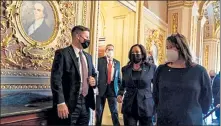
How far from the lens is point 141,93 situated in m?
2.67

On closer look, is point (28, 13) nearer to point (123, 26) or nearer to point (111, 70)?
point (111, 70)

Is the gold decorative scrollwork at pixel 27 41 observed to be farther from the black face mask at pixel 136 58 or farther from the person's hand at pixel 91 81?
the black face mask at pixel 136 58

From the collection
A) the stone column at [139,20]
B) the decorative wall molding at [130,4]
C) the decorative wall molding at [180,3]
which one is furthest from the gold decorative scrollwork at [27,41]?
the decorative wall molding at [180,3]

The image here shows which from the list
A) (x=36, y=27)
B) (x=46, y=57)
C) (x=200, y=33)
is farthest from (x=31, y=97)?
(x=200, y=33)

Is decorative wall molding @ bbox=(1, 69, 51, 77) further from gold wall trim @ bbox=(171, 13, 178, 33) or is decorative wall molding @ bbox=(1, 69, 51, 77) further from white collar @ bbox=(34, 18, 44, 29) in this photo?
gold wall trim @ bbox=(171, 13, 178, 33)

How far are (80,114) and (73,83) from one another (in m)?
0.31

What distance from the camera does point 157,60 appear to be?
699 cm

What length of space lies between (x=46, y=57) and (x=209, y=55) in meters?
9.95

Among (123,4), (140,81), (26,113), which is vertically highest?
(123,4)

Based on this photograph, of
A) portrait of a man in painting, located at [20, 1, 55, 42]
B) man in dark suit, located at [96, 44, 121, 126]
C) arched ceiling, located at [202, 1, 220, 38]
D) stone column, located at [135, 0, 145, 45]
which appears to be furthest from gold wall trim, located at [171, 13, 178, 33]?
portrait of a man in painting, located at [20, 1, 55, 42]

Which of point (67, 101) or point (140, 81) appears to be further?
point (140, 81)

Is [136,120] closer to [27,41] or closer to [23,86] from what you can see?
[23,86]

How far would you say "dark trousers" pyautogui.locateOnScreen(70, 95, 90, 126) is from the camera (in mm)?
2285

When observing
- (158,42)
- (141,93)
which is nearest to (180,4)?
(158,42)
